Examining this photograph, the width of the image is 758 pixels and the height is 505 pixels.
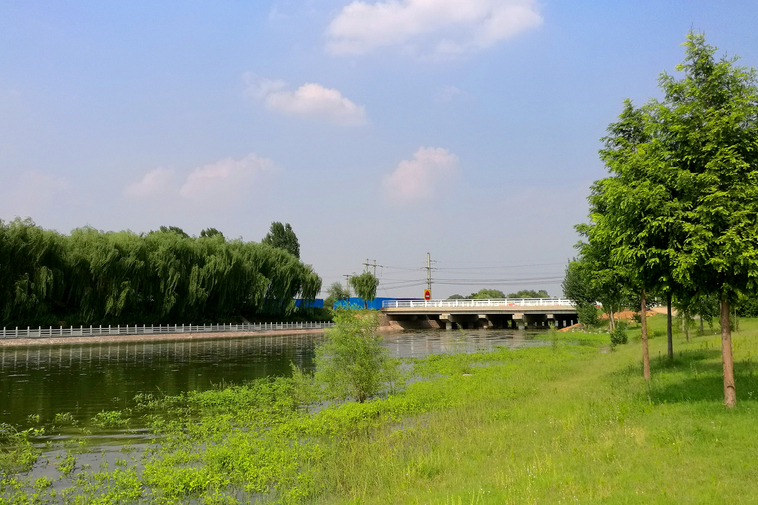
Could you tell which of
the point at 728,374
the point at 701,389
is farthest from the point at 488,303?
the point at 728,374

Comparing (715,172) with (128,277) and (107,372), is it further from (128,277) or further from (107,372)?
(128,277)

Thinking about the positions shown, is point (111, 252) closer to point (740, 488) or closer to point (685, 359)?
point (685, 359)

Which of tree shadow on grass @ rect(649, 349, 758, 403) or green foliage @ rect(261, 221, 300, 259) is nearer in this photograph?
tree shadow on grass @ rect(649, 349, 758, 403)

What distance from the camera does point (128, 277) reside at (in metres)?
56.6

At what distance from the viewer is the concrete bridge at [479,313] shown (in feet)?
246

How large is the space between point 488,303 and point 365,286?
Answer: 24.2m

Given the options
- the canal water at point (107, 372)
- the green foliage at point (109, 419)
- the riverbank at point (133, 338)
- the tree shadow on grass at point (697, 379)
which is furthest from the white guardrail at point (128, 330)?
the tree shadow on grass at point (697, 379)

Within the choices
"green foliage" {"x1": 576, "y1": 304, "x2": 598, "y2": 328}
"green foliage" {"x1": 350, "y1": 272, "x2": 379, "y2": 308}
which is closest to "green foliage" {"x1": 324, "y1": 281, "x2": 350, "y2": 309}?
"green foliage" {"x1": 350, "y1": 272, "x2": 379, "y2": 308}

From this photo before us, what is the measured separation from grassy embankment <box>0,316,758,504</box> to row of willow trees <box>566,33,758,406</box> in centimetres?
247

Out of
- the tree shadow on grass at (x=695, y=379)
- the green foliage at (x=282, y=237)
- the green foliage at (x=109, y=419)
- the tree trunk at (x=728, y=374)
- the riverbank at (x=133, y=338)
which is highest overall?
the green foliage at (x=282, y=237)

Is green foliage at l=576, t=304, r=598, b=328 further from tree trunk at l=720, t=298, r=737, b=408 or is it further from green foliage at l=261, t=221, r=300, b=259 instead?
green foliage at l=261, t=221, r=300, b=259

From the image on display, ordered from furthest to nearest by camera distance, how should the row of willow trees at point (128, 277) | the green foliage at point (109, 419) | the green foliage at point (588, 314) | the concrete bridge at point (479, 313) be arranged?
the concrete bridge at point (479, 313), the green foliage at point (588, 314), the row of willow trees at point (128, 277), the green foliage at point (109, 419)

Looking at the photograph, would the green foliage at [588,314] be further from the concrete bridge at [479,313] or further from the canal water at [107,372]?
the canal water at [107,372]

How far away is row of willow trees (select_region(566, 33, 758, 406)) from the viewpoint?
11.1m
